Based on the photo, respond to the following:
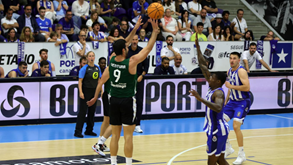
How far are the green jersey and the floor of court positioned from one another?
188 cm

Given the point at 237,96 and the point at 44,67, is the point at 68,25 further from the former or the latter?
the point at 237,96

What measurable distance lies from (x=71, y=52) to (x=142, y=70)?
206 inches

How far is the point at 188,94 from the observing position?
13977 mm

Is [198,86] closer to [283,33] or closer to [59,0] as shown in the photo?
[59,0]

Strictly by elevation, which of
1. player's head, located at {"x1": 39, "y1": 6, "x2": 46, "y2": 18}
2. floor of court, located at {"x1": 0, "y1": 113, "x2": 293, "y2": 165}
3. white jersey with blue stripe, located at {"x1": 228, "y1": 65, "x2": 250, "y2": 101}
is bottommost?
floor of court, located at {"x1": 0, "y1": 113, "x2": 293, "y2": 165}

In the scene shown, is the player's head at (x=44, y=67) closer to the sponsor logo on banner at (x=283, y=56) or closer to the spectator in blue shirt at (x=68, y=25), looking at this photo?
the spectator in blue shirt at (x=68, y=25)

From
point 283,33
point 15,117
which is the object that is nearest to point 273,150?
point 15,117

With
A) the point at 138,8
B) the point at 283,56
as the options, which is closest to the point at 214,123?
the point at 138,8

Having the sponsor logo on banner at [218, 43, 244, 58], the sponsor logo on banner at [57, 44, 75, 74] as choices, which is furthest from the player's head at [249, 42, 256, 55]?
the sponsor logo on banner at [57, 44, 75, 74]

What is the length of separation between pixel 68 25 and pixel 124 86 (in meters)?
9.81

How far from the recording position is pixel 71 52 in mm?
15695

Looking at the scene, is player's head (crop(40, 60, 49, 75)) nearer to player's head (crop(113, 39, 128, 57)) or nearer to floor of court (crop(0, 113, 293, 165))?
floor of court (crop(0, 113, 293, 165))

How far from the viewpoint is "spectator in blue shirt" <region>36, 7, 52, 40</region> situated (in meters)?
16.1

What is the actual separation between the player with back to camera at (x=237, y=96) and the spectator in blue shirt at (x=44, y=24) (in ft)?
28.8
